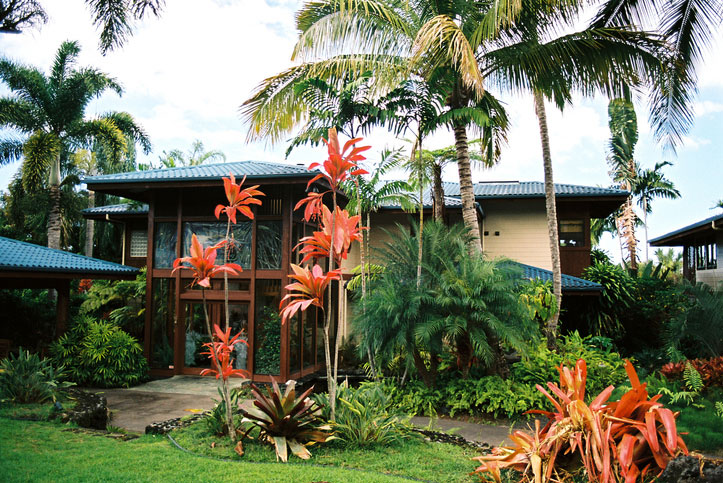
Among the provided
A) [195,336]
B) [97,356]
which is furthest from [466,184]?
[97,356]

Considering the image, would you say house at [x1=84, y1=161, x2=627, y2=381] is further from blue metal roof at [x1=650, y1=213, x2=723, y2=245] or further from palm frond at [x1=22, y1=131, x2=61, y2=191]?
palm frond at [x1=22, y1=131, x2=61, y2=191]

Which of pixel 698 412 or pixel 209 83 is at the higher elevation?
pixel 209 83

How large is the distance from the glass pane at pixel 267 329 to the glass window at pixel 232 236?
744 millimetres

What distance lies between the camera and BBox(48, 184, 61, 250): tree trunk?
18781 millimetres

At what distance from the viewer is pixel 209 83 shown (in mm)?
14461

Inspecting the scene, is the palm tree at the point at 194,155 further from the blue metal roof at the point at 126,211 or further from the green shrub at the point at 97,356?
the green shrub at the point at 97,356

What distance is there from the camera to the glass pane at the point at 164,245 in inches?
469

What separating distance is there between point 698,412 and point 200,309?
999 centimetres

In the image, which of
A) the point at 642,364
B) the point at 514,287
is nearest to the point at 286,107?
the point at 514,287

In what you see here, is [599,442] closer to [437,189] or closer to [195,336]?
[437,189]

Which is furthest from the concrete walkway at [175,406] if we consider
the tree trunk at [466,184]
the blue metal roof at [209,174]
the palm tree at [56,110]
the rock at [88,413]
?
the palm tree at [56,110]

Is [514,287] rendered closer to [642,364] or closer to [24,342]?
[642,364]

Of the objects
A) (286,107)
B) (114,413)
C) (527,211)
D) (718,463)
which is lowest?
(114,413)

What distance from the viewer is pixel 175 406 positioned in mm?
8930
